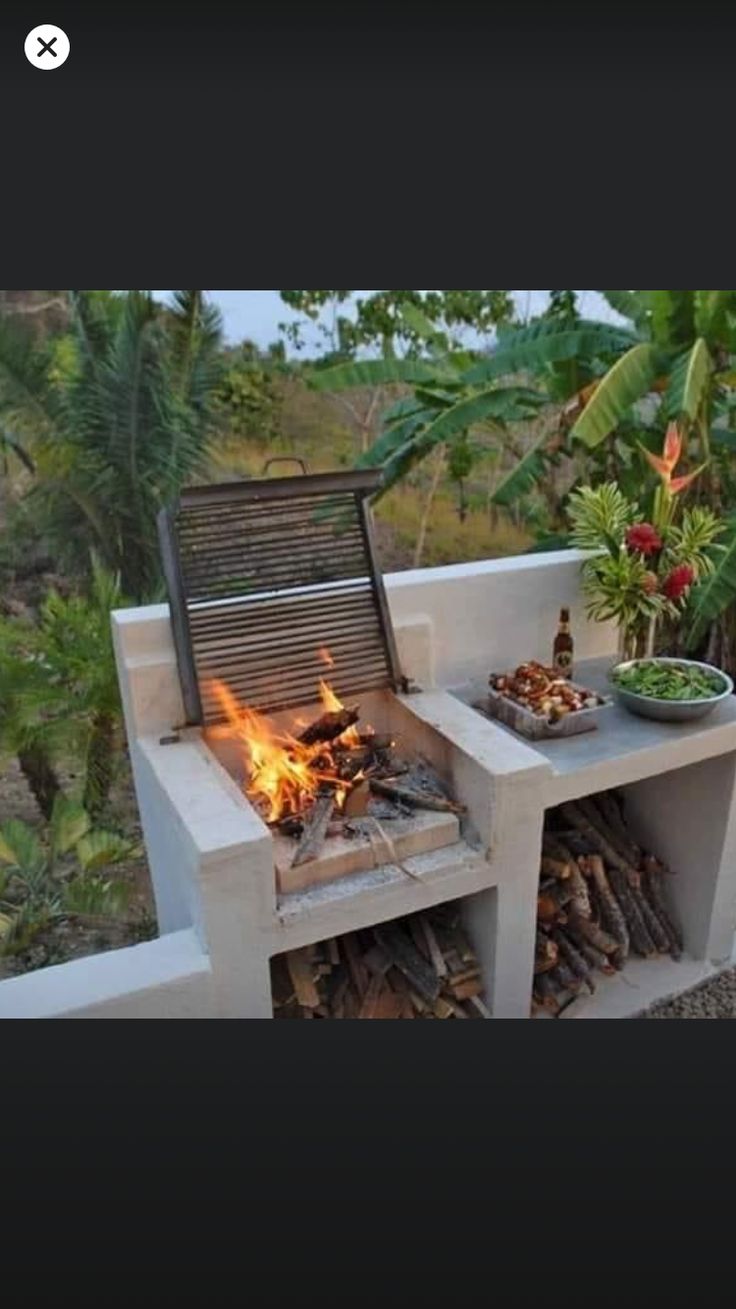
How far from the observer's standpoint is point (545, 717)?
339 centimetres

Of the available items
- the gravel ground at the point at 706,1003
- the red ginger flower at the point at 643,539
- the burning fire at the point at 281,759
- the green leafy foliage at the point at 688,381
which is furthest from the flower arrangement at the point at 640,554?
the gravel ground at the point at 706,1003

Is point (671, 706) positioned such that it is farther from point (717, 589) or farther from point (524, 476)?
point (524, 476)

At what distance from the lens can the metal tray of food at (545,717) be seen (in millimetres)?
3389

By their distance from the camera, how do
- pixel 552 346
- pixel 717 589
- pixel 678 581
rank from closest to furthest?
pixel 678 581
pixel 717 589
pixel 552 346

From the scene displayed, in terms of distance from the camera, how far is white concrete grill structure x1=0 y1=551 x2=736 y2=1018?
256cm

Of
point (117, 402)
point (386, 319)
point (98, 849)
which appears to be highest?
point (386, 319)

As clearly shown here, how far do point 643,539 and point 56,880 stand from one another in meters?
3.76

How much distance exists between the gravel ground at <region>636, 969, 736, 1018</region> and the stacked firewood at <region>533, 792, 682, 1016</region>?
0.62ft

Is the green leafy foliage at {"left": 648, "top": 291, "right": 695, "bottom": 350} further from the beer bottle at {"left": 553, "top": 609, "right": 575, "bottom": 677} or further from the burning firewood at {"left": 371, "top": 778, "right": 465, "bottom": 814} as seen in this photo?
the burning firewood at {"left": 371, "top": 778, "right": 465, "bottom": 814}

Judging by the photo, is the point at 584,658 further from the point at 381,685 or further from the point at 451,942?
the point at 451,942

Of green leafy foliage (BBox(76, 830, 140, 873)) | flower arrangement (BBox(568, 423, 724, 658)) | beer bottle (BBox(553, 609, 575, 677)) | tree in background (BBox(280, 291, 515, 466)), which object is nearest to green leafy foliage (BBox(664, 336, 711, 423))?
flower arrangement (BBox(568, 423, 724, 658))

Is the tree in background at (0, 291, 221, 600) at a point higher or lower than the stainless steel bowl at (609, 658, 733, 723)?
higher

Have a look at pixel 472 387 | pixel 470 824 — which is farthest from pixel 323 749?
pixel 472 387

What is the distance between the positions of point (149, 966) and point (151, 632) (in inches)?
48.6
